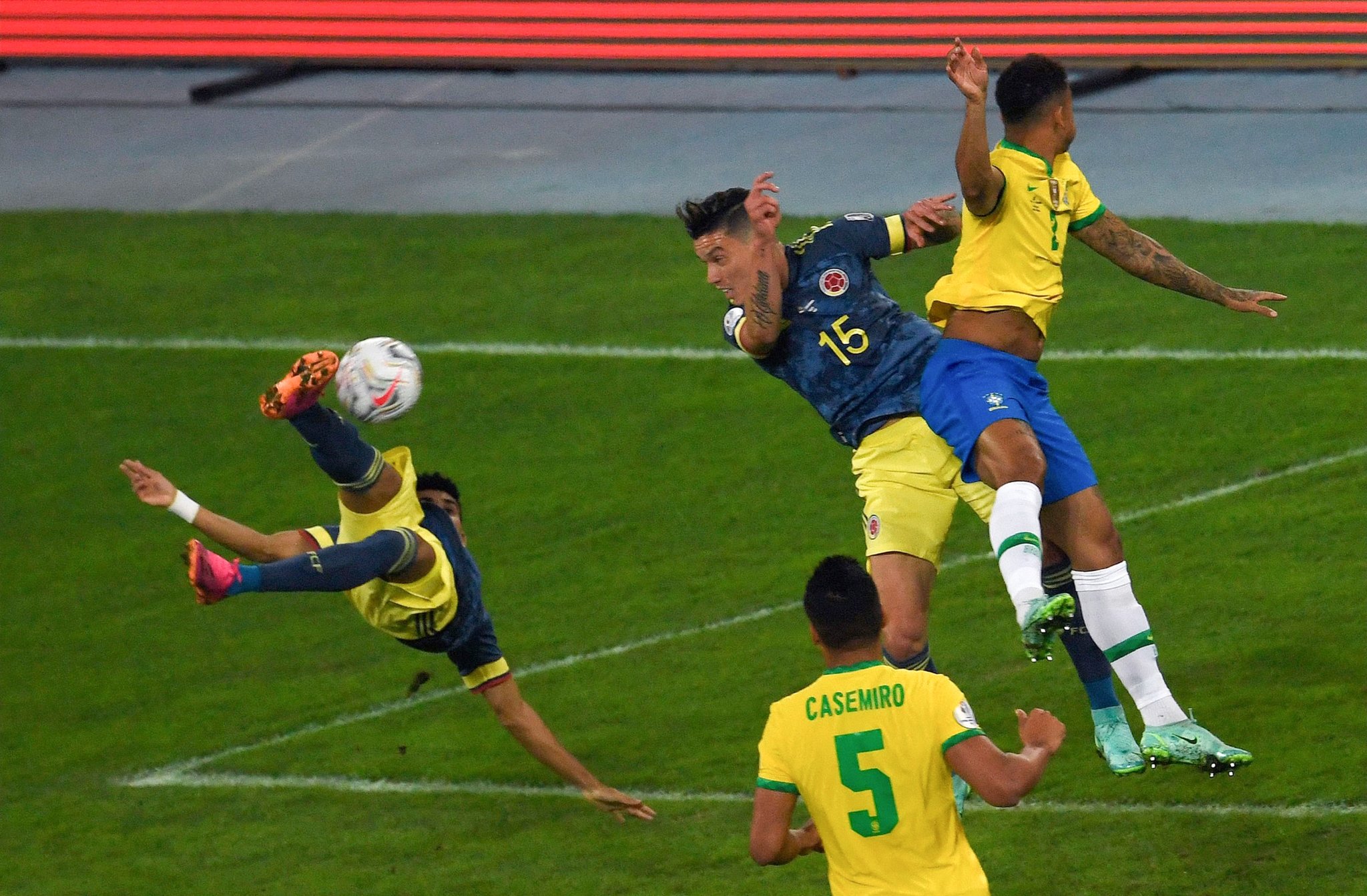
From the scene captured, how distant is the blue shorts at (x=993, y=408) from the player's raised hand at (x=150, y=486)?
3.24 meters

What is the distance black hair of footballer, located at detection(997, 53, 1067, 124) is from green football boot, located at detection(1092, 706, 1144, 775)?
244 centimetres

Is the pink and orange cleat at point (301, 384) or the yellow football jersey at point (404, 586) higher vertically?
the pink and orange cleat at point (301, 384)

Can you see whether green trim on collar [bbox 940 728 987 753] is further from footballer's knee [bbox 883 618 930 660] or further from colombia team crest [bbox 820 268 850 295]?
colombia team crest [bbox 820 268 850 295]

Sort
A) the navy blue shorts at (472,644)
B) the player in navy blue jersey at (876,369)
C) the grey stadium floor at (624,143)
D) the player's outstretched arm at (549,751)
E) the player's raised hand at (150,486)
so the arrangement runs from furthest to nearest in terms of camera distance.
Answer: the grey stadium floor at (624,143)
the player's outstretched arm at (549,751)
the navy blue shorts at (472,644)
the player's raised hand at (150,486)
the player in navy blue jersey at (876,369)

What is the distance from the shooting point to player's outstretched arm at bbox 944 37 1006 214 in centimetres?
768

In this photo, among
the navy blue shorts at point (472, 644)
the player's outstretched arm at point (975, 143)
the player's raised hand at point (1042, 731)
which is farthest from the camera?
the navy blue shorts at point (472, 644)

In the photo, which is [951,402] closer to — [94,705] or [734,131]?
[94,705]

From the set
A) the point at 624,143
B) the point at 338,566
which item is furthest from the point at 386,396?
the point at 624,143

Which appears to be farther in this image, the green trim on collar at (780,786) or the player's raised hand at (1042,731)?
the green trim on collar at (780,786)

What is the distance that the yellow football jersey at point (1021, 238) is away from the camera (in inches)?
323

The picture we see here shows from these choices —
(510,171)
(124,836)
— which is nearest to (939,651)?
(124,836)

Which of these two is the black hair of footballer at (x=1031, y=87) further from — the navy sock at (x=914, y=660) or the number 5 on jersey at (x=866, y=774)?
the number 5 on jersey at (x=866, y=774)

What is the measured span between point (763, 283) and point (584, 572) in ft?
16.4

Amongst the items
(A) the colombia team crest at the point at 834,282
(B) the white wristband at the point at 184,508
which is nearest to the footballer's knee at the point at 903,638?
(A) the colombia team crest at the point at 834,282
